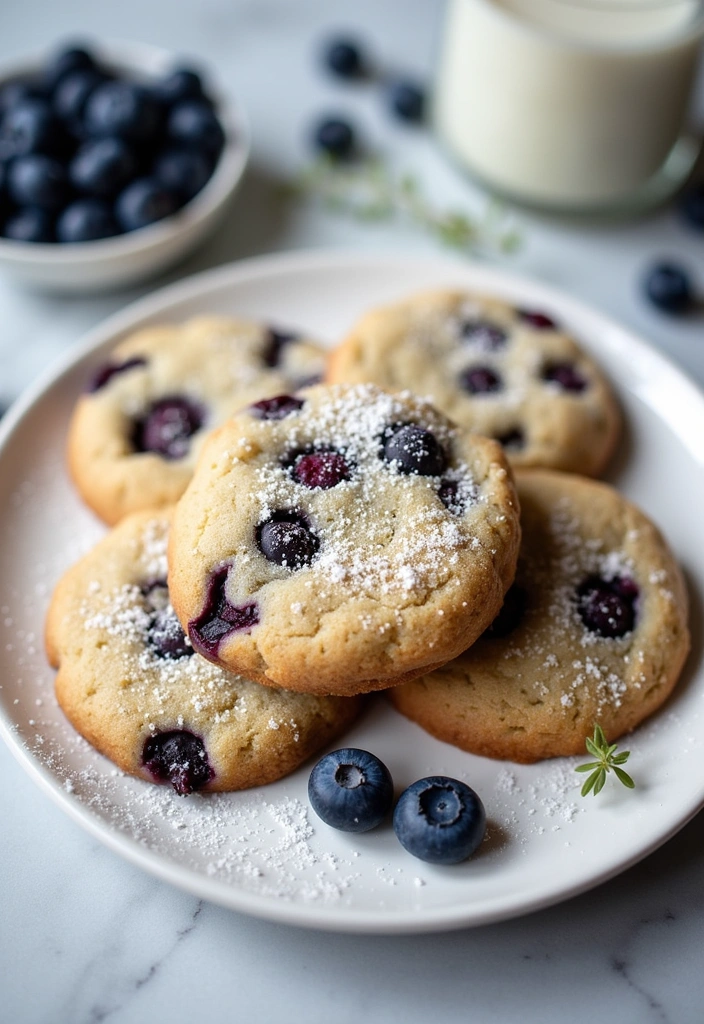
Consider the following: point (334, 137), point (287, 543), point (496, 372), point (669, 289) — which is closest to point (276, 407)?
point (287, 543)

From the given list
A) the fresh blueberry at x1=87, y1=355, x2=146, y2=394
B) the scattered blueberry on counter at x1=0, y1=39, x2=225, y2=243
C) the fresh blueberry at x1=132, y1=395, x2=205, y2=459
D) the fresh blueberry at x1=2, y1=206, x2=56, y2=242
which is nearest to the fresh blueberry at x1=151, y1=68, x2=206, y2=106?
the scattered blueberry on counter at x1=0, y1=39, x2=225, y2=243

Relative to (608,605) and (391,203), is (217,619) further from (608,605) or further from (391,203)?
(391,203)

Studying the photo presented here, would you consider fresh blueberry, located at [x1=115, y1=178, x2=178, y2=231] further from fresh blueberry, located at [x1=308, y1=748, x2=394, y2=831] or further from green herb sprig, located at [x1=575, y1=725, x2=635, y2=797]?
green herb sprig, located at [x1=575, y1=725, x2=635, y2=797]

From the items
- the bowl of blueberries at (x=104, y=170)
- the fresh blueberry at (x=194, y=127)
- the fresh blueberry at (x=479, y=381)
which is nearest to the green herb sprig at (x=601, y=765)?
the fresh blueberry at (x=479, y=381)

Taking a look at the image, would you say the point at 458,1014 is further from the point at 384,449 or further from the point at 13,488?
the point at 13,488

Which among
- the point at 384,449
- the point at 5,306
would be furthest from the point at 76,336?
the point at 384,449

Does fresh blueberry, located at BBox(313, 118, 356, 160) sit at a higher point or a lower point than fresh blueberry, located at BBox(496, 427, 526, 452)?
lower

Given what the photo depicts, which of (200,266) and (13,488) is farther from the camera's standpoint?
(200,266)
